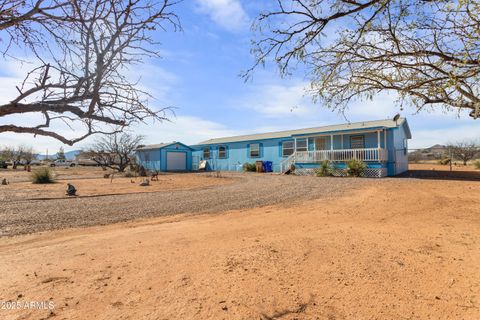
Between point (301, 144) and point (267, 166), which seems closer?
point (301, 144)

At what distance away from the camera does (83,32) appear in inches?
94.9

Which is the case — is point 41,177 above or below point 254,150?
below

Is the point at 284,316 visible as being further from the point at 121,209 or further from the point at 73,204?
the point at 73,204

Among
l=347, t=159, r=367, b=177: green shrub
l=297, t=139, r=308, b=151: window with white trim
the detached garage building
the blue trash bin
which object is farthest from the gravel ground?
the detached garage building

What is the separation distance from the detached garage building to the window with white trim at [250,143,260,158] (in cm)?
966

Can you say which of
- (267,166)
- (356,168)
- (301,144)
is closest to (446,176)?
(356,168)

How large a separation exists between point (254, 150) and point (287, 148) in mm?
3995

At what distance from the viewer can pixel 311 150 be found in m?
23.3

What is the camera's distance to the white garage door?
33344 millimetres

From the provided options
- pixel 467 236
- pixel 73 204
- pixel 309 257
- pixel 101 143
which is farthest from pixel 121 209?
pixel 101 143

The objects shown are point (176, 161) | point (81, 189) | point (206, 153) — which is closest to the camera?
point (81, 189)

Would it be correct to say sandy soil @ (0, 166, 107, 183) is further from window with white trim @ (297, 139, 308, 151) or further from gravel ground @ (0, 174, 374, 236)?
window with white trim @ (297, 139, 308, 151)

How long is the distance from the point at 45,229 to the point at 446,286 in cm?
759

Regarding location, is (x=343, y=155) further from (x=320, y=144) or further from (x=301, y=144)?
(x=301, y=144)
